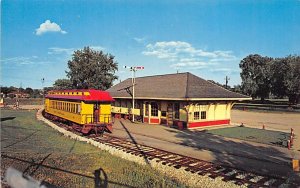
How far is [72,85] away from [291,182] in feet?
203

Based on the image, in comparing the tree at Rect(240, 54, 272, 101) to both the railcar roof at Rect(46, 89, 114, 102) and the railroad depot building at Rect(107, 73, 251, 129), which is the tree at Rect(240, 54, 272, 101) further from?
the railcar roof at Rect(46, 89, 114, 102)

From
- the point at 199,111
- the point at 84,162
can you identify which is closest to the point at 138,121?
the point at 199,111

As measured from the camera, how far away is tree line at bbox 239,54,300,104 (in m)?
56.6

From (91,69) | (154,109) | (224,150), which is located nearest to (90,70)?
(91,69)

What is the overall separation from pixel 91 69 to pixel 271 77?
42.3 meters

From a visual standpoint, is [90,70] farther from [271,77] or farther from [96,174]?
[96,174]

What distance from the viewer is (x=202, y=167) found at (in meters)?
11.9

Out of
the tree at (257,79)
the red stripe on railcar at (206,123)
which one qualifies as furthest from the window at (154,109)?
the tree at (257,79)

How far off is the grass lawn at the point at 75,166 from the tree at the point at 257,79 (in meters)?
64.8

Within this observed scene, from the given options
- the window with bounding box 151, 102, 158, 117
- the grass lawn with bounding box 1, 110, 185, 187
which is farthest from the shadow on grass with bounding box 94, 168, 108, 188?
the window with bounding box 151, 102, 158, 117

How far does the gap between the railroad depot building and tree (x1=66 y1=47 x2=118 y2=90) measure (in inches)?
1269

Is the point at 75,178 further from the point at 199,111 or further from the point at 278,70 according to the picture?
the point at 278,70

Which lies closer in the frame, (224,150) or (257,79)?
(224,150)

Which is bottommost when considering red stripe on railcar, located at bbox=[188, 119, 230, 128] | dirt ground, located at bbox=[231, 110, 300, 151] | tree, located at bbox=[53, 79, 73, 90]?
dirt ground, located at bbox=[231, 110, 300, 151]
